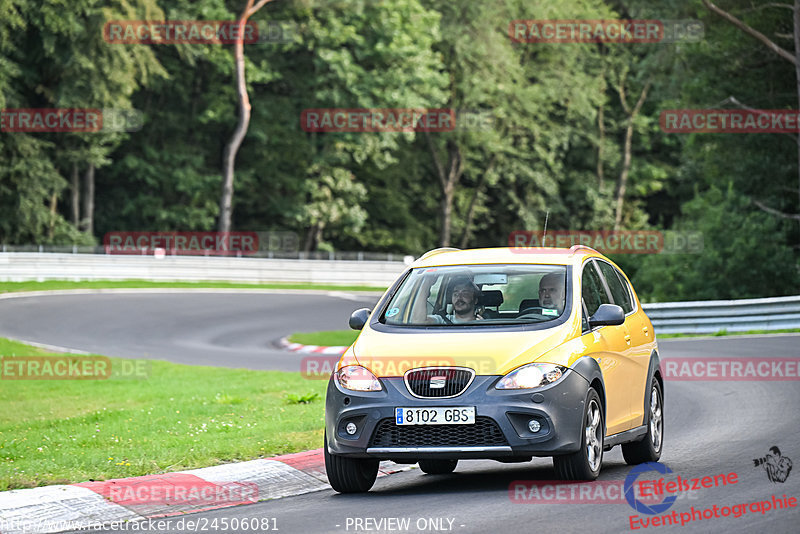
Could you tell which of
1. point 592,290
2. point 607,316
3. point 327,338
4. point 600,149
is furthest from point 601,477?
point 600,149

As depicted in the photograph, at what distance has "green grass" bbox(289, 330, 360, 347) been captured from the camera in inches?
1146

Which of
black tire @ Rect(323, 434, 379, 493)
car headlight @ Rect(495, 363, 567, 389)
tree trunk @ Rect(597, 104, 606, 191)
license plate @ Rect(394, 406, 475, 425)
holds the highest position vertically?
tree trunk @ Rect(597, 104, 606, 191)

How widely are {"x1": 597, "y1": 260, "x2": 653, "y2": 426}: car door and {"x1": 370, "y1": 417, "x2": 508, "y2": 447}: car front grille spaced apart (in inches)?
76.9

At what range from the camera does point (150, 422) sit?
45.7ft

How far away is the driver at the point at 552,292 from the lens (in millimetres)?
9531

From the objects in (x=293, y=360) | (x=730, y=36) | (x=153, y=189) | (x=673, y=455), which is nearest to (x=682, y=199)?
(x=153, y=189)

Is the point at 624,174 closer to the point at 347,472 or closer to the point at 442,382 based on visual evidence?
the point at 347,472

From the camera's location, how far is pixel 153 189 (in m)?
57.2

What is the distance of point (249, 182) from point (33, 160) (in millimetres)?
12861

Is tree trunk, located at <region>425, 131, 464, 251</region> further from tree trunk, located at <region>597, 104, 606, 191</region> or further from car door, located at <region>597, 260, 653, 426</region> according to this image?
car door, located at <region>597, 260, 653, 426</region>

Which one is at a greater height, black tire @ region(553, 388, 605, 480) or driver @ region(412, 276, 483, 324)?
driver @ region(412, 276, 483, 324)

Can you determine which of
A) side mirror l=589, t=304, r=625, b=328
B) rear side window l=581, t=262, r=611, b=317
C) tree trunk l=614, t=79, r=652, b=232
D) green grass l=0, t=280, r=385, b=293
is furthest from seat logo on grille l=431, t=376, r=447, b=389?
tree trunk l=614, t=79, r=652, b=232

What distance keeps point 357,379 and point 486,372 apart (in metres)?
0.93

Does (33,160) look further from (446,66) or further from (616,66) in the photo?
(616,66)
